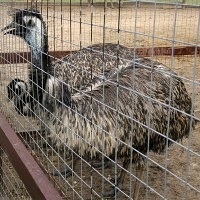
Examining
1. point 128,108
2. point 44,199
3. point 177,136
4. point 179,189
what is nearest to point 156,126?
point 128,108

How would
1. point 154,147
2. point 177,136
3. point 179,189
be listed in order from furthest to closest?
1. point 179,189
2. point 177,136
3. point 154,147

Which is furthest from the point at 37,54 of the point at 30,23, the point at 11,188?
the point at 11,188

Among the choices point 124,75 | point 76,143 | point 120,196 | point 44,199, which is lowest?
point 120,196

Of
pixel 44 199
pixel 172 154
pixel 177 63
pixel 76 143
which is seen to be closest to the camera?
pixel 44 199

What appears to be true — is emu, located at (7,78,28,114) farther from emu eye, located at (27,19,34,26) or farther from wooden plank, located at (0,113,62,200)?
wooden plank, located at (0,113,62,200)

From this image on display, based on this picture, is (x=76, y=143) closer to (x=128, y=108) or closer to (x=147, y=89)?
(x=128, y=108)

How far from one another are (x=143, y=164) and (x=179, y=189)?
1.73 ft

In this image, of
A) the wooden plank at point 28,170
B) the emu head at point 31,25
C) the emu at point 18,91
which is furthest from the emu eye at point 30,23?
the wooden plank at point 28,170

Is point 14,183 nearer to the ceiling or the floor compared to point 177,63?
nearer to the floor

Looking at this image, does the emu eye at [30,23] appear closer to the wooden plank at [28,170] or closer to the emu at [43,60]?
the emu at [43,60]

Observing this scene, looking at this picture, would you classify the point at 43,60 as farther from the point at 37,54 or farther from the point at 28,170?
the point at 28,170

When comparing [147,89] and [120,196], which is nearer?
[147,89]

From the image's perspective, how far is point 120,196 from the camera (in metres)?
3.15

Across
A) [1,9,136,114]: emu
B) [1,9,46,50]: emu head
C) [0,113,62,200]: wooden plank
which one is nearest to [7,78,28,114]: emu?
[1,9,136,114]: emu
